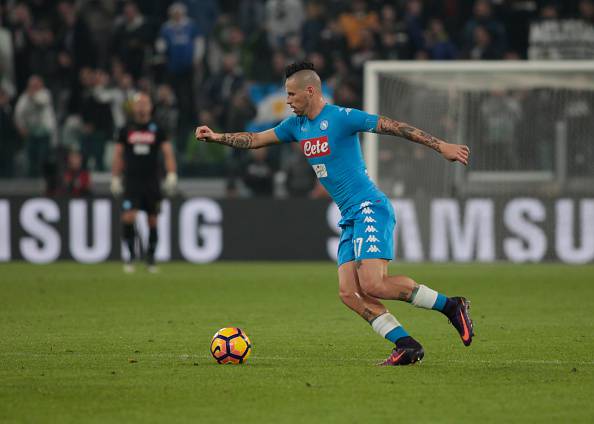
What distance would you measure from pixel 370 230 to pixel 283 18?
14674mm

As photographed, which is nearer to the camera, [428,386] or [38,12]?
[428,386]

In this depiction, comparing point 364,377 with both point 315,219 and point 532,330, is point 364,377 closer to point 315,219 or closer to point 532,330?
point 532,330

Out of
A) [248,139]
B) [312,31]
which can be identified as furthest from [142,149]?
[248,139]

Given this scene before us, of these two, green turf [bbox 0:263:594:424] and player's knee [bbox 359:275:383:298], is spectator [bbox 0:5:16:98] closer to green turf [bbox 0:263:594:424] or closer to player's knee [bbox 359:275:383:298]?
green turf [bbox 0:263:594:424]

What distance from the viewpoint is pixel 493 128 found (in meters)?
20.6

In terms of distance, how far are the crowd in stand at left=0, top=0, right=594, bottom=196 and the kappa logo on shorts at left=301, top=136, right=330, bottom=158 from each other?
12.2 meters

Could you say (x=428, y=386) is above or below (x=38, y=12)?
below

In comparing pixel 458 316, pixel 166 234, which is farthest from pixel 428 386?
pixel 166 234

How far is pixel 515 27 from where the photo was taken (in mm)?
22391

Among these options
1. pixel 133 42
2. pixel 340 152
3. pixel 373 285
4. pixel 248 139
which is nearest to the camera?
pixel 373 285

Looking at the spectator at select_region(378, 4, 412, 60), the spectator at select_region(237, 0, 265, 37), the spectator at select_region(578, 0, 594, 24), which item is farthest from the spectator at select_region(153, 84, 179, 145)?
the spectator at select_region(578, 0, 594, 24)

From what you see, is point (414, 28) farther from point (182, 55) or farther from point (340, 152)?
point (340, 152)

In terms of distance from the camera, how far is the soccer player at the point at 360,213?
8539mm

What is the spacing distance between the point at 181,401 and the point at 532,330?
4904 mm
